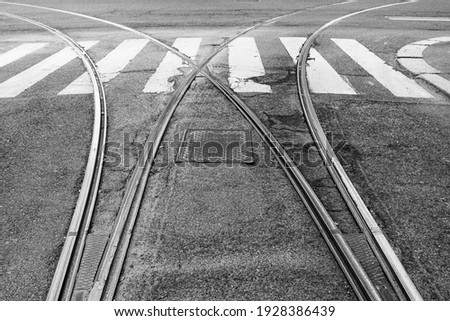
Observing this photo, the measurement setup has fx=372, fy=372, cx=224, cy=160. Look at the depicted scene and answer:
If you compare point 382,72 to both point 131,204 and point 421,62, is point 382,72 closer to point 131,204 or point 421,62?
point 421,62

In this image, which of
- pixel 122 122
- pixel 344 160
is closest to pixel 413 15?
pixel 344 160

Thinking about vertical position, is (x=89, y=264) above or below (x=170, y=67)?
below

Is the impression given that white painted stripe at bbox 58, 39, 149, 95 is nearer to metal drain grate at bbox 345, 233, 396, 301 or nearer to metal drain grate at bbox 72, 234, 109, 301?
metal drain grate at bbox 72, 234, 109, 301

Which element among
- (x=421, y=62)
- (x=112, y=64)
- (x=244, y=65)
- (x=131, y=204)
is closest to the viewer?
(x=131, y=204)

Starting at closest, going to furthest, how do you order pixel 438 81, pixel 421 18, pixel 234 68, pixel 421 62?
pixel 438 81
pixel 234 68
pixel 421 62
pixel 421 18

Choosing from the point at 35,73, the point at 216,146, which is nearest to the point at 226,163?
the point at 216,146

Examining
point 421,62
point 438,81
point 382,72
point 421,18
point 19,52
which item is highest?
point 421,18

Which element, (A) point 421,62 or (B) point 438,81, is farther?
(A) point 421,62

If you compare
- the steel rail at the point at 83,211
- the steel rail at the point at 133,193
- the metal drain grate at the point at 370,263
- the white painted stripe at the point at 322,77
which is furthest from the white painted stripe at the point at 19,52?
the metal drain grate at the point at 370,263
